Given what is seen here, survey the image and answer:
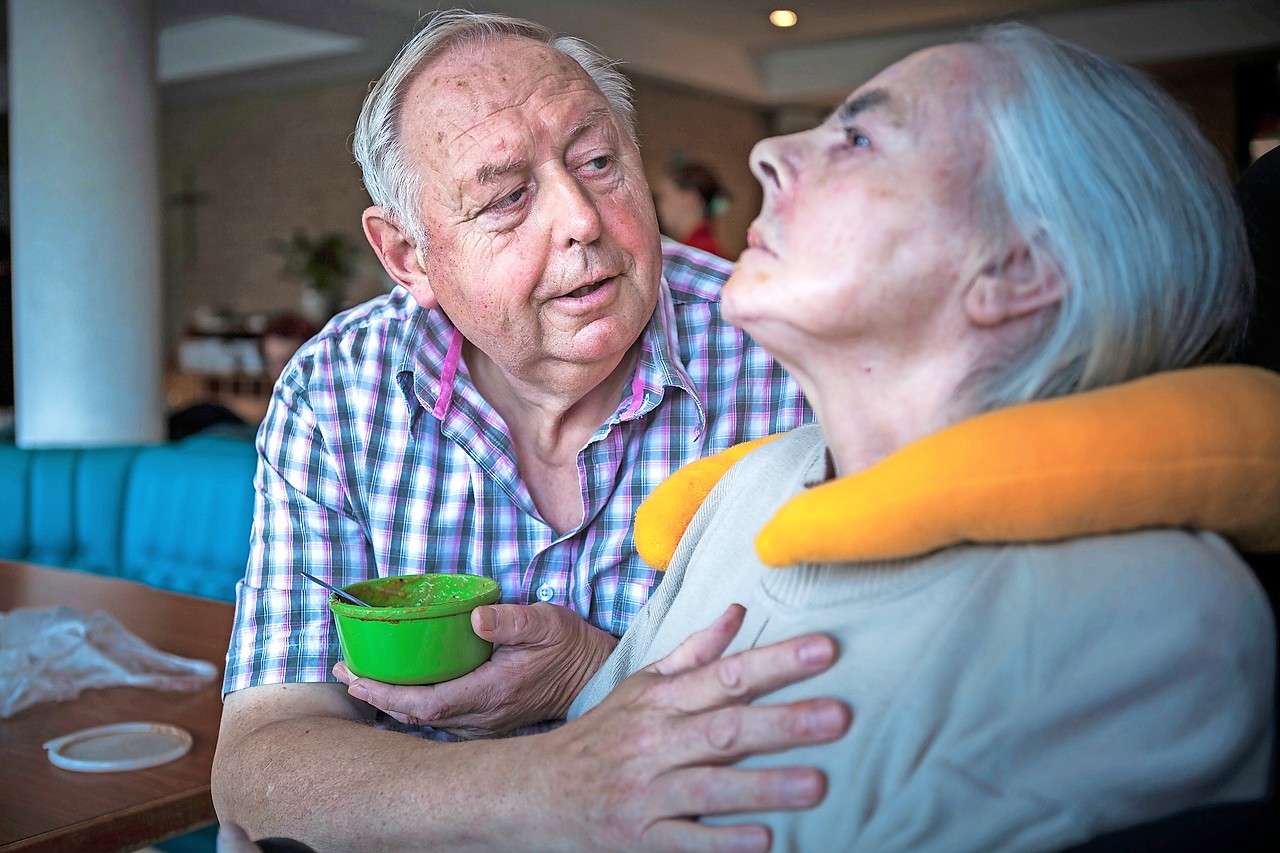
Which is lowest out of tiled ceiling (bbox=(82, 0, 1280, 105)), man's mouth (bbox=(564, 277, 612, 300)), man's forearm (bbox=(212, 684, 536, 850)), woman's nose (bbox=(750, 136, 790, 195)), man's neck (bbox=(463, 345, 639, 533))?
man's forearm (bbox=(212, 684, 536, 850))

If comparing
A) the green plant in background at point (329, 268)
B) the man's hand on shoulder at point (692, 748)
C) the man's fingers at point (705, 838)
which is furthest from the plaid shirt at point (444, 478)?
the green plant in background at point (329, 268)

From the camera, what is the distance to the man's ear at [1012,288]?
896 millimetres

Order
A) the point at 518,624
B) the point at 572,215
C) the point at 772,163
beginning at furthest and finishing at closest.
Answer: the point at 572,215 → the point at 518,624 → the point at 772,163

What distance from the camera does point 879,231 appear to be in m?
0.90

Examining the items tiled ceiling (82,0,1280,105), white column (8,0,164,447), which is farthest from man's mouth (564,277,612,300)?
tiled ceiling (82,0,1280,105)

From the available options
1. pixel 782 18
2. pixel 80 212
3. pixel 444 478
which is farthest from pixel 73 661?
pixel 782 18

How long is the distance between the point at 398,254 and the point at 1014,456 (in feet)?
3.66

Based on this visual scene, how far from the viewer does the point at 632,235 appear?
1.54 metres

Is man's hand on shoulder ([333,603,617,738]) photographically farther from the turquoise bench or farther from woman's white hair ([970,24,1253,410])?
the turquoise bench

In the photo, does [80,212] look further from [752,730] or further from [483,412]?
[752,730]

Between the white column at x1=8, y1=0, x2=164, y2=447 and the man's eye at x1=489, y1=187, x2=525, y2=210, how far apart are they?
3791mm

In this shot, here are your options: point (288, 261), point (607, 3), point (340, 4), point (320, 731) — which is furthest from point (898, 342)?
point (288, 261)

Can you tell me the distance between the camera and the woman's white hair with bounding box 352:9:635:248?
1560 millimetres

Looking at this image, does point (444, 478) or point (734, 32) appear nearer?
point (444, 478)
